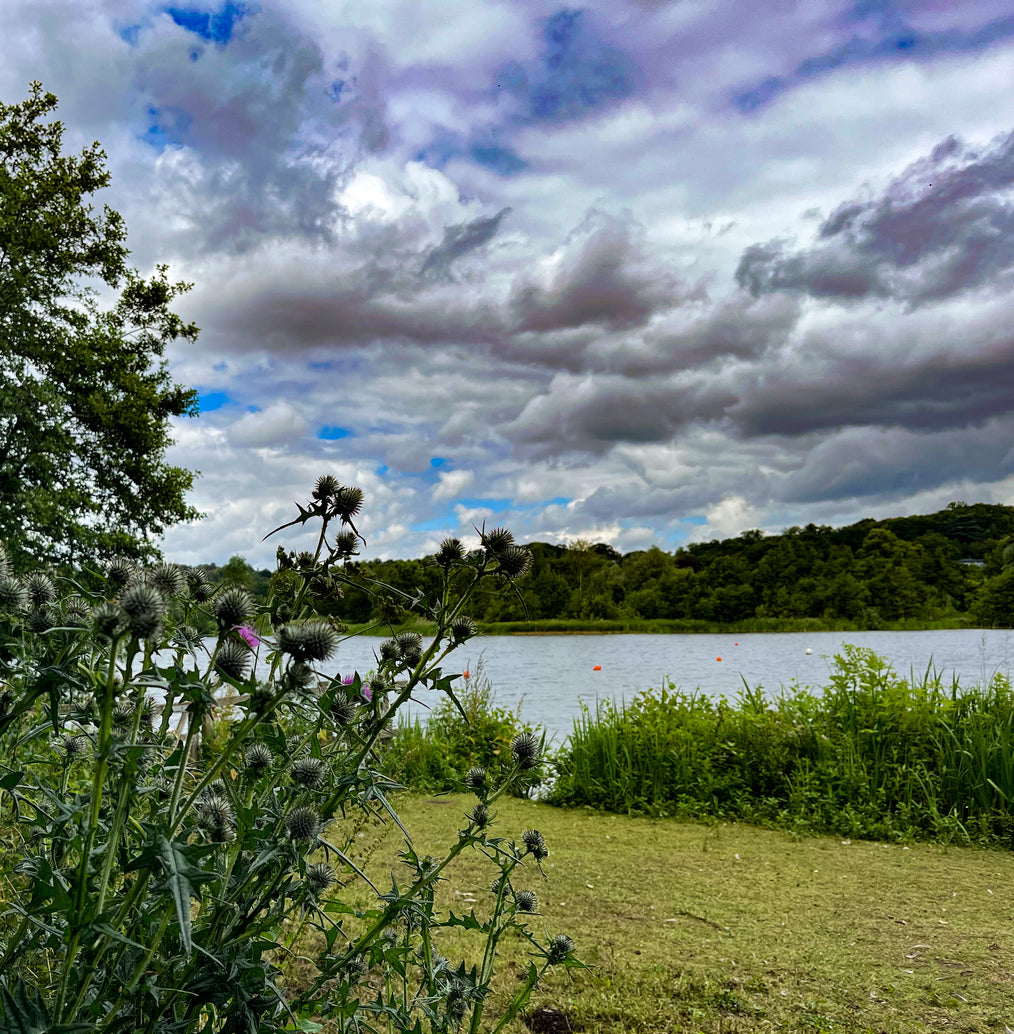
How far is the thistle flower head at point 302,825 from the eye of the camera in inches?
49.8

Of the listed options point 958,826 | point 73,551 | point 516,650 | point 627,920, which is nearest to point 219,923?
point 627,920

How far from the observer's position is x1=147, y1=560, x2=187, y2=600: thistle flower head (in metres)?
1.21

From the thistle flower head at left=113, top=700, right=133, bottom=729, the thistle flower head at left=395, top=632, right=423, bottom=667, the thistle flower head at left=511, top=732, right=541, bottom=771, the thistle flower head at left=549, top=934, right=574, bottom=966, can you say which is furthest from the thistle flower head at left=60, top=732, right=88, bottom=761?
the thistle flower head at left=549, top=934, right=574, bottom=966

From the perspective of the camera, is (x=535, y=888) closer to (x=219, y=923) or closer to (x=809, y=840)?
(x=809, y=840)

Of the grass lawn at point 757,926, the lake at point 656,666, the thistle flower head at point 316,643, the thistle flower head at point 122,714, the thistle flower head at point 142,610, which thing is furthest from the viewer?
the lake at point 656,666

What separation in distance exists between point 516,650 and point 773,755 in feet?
56.8

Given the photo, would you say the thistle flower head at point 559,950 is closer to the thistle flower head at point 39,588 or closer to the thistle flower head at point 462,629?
the thistle flower head at point 462,629

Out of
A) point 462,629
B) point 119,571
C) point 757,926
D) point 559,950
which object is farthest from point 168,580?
point 757,926

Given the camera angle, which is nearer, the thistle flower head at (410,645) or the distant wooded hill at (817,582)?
the thistle flower head at (410,645)

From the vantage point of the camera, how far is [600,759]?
6.45 meters

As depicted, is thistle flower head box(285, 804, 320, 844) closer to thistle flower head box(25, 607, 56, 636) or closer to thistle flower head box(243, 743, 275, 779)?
thistle flower head box(243, 743, 275, 779)

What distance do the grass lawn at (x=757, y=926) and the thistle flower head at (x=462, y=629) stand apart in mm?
1788

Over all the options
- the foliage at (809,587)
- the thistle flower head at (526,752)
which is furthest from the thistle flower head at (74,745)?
the foliage at (809,587)

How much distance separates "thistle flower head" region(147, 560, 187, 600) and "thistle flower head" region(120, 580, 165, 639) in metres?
0.26
